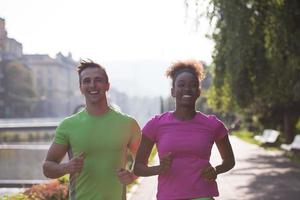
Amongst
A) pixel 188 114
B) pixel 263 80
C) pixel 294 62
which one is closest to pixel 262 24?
pixel 294 62

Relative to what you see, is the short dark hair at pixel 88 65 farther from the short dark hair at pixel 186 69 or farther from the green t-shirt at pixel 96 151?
the short dark hair at pixel 186 69

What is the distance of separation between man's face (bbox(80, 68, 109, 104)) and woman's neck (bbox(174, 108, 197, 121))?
1.57 ft

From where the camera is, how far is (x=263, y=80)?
17781mm

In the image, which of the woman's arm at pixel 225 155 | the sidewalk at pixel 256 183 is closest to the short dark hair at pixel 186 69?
the woman's arm at pixel 225 155

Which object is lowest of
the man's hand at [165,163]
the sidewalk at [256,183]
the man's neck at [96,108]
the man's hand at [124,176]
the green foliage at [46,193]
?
the sidewalk at [256,183]

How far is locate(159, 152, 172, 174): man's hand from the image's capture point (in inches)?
149

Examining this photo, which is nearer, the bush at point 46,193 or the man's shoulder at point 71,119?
the man's shoulder at point 71,119

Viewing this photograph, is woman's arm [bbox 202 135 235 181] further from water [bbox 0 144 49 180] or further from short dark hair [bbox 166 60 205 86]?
water [bbox 0 144 49 180]

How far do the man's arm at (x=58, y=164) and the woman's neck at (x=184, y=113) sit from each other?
0.68 metres

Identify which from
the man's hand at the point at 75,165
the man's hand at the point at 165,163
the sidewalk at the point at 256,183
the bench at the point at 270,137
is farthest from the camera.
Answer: the bench at the point at 270,137

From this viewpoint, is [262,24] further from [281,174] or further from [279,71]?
[281,174]

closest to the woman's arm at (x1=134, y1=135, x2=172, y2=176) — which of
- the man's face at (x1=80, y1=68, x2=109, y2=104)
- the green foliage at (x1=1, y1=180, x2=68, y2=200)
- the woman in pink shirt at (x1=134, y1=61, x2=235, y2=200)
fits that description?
the woman in pink shirt at (x1=134, y1=61, x2=235, y2=200)

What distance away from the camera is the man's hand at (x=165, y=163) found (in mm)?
3789

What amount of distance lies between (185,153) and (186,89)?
41 cm
